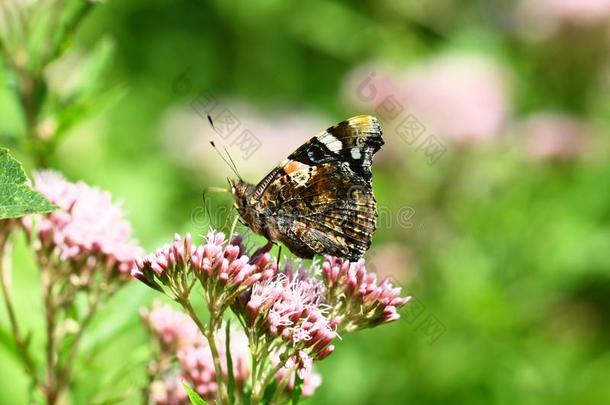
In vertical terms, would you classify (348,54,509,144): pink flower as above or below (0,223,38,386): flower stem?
above

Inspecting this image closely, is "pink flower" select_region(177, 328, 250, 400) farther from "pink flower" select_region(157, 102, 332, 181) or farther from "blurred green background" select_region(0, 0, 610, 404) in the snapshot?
"pink flower" select_region(157, 102, 332, 181)

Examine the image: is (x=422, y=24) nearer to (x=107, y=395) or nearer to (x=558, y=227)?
(x=558, y=227)

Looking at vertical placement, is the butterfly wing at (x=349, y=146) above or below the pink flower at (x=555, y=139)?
below

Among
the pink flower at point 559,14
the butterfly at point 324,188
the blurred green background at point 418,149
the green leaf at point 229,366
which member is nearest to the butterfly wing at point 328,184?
the butterfly at point 324,188

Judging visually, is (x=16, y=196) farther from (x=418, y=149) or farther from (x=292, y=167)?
(x=418, y=149)

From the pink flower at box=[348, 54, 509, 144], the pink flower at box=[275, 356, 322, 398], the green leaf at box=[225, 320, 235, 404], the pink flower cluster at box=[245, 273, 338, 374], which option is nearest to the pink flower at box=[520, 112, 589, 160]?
the pink flower at box=[348, 54, 509, 144]

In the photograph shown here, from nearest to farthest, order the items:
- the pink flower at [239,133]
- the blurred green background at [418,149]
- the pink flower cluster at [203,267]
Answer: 1. the pink flower cluster at [203,267]
2. the blurred green background at [418,149]
3. the pink flower at [239,133]

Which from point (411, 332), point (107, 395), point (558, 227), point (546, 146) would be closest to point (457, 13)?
point (546, 146)

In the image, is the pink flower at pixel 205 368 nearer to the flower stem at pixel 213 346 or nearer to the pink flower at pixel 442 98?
the flower stem at pixel 213 346
